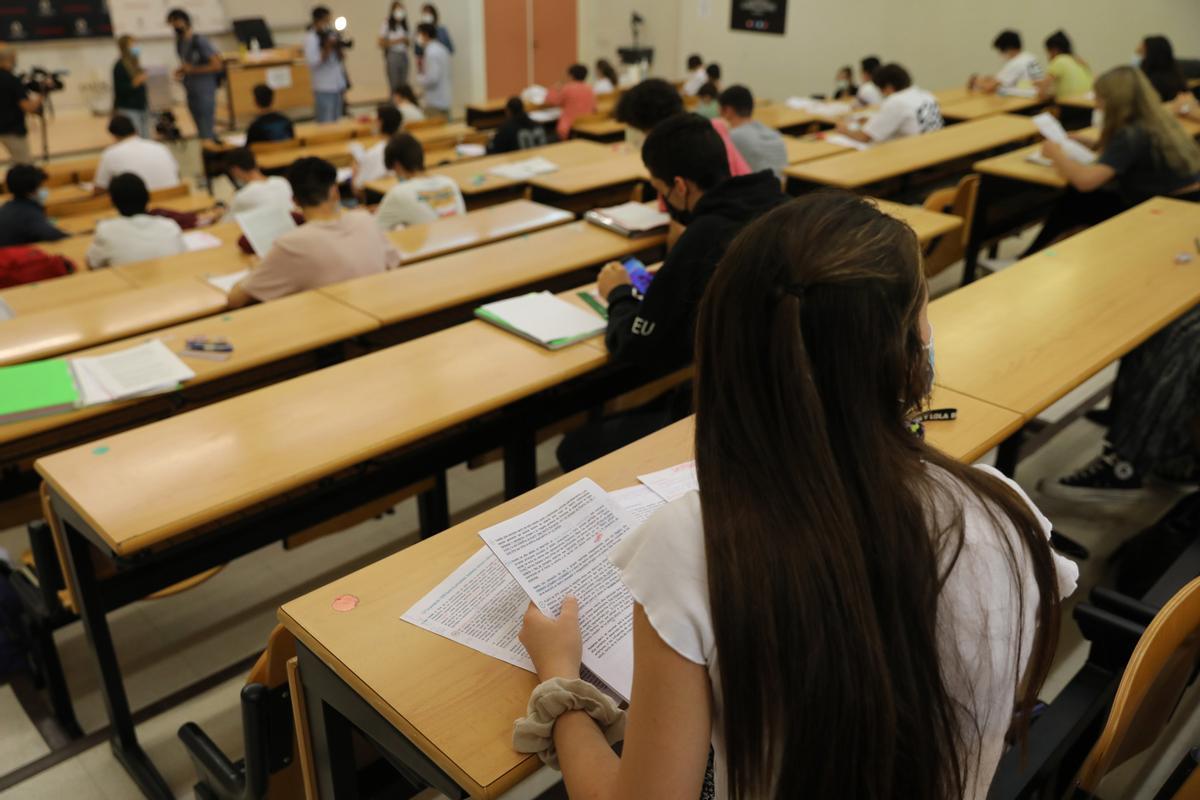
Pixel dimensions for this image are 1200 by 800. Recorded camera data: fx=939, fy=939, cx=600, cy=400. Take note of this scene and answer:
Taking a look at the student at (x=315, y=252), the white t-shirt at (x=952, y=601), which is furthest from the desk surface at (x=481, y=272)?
the white t-shirt at (x=952, y=601)

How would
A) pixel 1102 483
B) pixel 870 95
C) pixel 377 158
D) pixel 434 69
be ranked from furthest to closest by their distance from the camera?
pixel 434 69 → pixel 870 95 → pixel 377 158 → pixel 1102 483

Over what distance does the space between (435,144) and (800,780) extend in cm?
649

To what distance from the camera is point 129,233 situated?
3939 mm

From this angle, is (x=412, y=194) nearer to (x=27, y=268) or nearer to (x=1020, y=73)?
(x=27, y=268)

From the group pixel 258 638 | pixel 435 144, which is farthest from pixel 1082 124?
pixel 258 638

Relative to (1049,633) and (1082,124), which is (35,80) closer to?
(1082,124)

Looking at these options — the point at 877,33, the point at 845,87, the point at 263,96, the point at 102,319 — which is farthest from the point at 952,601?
the point at 877,33

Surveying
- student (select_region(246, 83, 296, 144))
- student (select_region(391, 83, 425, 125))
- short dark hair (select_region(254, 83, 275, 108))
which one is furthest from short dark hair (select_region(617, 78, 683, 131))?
student (select_region(391, 83, 425, 125))

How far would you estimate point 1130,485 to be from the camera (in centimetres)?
312

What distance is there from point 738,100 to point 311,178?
7.89 feet

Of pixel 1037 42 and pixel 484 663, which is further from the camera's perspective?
pixel 1037 42

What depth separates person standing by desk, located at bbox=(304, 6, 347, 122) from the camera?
29.7 feet

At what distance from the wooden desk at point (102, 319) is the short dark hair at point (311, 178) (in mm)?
458

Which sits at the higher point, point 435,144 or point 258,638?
point 435,144
